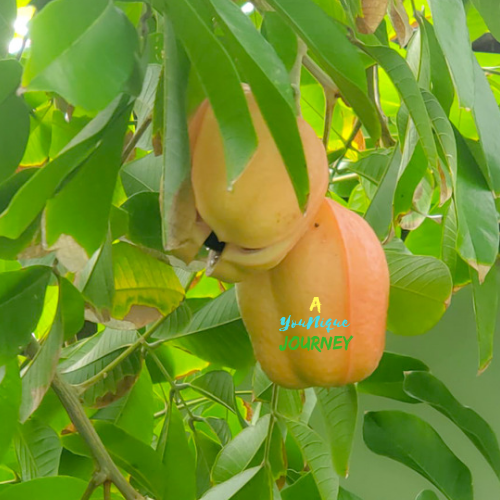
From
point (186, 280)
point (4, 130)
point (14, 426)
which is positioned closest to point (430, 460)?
point (186, 280)

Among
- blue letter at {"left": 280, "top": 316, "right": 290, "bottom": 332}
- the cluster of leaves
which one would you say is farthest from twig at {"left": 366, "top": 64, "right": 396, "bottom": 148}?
blue letter at {"left": 280, "top": 316, "right": 290, "bottom": 332}

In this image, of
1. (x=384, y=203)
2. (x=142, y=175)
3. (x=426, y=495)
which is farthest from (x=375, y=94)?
(x=426, y=495)

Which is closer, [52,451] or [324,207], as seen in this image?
[324,207]

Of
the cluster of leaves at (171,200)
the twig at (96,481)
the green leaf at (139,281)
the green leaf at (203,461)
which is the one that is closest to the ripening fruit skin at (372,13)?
the cluster of leaves at (171,200)

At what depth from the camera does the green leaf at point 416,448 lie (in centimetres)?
70

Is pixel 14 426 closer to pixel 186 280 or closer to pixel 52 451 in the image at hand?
pixel 52 451

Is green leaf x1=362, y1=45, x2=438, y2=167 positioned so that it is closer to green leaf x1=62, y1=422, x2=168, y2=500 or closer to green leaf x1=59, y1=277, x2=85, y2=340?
green leaf x1=59, y1=277, x2=85, y2=340

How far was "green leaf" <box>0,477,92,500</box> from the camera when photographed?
49cm

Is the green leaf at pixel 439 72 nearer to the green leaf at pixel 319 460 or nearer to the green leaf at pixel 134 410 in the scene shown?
the green leaf at pixel 319 460

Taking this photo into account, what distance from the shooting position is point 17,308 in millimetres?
474

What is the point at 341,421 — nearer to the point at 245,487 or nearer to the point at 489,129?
the point at 245,487

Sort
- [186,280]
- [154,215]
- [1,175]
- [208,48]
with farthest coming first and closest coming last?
1. [186,280]
2. [154,215]
3. [1,175]
4. [208,48]

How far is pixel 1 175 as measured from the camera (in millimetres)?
401

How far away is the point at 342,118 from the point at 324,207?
0.38 metres
